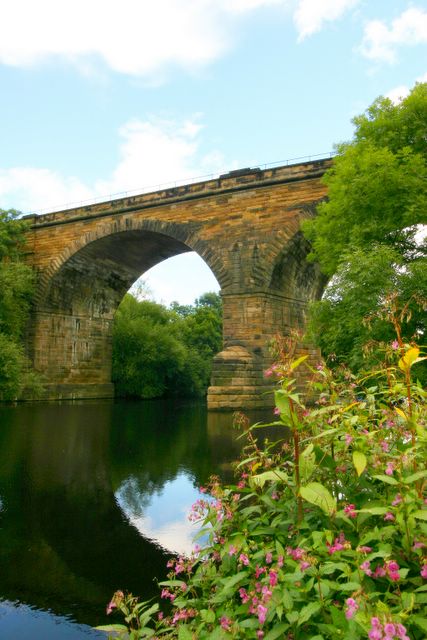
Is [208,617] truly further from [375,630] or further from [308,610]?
[375,630]

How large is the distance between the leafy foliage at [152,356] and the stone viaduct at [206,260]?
5289 millimetres

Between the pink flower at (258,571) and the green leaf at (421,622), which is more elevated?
the green leaf at (421,622)

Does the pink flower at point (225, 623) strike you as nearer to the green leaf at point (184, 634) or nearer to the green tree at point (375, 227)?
the green leaf at point (184, 634)

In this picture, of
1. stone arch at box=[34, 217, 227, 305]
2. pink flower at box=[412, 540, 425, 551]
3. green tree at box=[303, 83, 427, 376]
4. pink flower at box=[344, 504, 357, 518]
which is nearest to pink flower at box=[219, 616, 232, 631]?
pink flower at box=[344, 504, 357, 518]

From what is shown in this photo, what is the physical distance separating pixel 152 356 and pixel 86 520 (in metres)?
30.6

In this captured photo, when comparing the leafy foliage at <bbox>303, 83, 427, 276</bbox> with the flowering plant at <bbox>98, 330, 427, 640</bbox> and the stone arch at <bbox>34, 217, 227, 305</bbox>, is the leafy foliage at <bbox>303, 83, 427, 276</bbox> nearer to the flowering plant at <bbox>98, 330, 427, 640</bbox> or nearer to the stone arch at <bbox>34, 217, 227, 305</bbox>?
the stone arch at <bbox>34, 217, 227, 305</bbox>

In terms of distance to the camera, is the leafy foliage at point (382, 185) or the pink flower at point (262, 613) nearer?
the pink flower at point (262, 613)

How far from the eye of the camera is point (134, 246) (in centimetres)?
2683

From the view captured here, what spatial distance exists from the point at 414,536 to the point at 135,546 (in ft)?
10.6

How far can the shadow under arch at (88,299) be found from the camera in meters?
25.5

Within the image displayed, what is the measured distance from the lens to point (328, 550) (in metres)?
1.83

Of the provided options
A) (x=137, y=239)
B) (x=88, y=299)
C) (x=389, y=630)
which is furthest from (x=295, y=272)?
(x=389, y=630)

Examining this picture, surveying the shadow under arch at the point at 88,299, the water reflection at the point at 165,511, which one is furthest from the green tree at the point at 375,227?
the shadow under arch at the point at 88,299

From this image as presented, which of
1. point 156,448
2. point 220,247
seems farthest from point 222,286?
point 156,448
